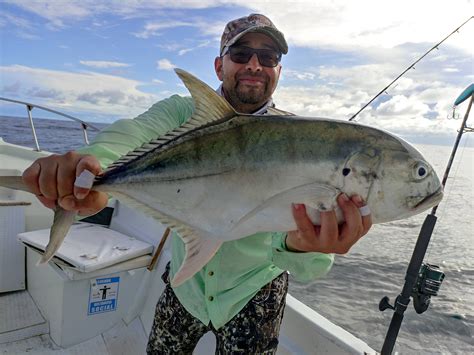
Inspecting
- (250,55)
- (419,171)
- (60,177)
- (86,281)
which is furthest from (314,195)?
(86,281)

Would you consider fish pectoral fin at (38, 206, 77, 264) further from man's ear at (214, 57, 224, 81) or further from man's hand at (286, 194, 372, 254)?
man's ear at (214, 57, 224, 81)

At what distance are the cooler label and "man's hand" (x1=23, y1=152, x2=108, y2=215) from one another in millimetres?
2173

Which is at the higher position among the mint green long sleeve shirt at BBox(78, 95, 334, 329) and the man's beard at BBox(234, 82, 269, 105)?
the man's beard at BBox(234, 82, 269, 105)

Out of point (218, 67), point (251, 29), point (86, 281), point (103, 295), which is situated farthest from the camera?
point (103, 295)

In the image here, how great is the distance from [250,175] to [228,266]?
2.41 ft

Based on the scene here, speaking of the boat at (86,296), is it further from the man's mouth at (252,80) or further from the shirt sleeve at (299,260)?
the man's mouth at (252,80)

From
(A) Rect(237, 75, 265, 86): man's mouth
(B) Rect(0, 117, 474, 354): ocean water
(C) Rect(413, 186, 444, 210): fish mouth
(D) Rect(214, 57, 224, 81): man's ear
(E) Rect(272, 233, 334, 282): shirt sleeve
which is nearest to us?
(C) Rect(413, 186, 444, 210): fish mouth

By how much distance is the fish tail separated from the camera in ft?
4.64

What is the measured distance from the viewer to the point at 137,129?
6.13 feet

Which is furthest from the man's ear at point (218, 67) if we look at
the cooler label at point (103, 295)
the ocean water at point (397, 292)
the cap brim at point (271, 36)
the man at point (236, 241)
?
the ocean water at point (397, 292)

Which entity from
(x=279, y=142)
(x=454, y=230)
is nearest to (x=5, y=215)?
(x=279, y=142)

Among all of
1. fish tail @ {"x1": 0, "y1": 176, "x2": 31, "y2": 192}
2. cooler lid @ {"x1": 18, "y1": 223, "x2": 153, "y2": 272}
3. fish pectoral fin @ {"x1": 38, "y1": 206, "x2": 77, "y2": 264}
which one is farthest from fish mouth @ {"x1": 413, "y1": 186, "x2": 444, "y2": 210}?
cooler lid @ {"x1": 18, "y1": 223, "x2": 153, "y2": 272}

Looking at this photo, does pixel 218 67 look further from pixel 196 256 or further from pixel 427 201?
pixel 427 201

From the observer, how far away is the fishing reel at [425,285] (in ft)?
8.49
